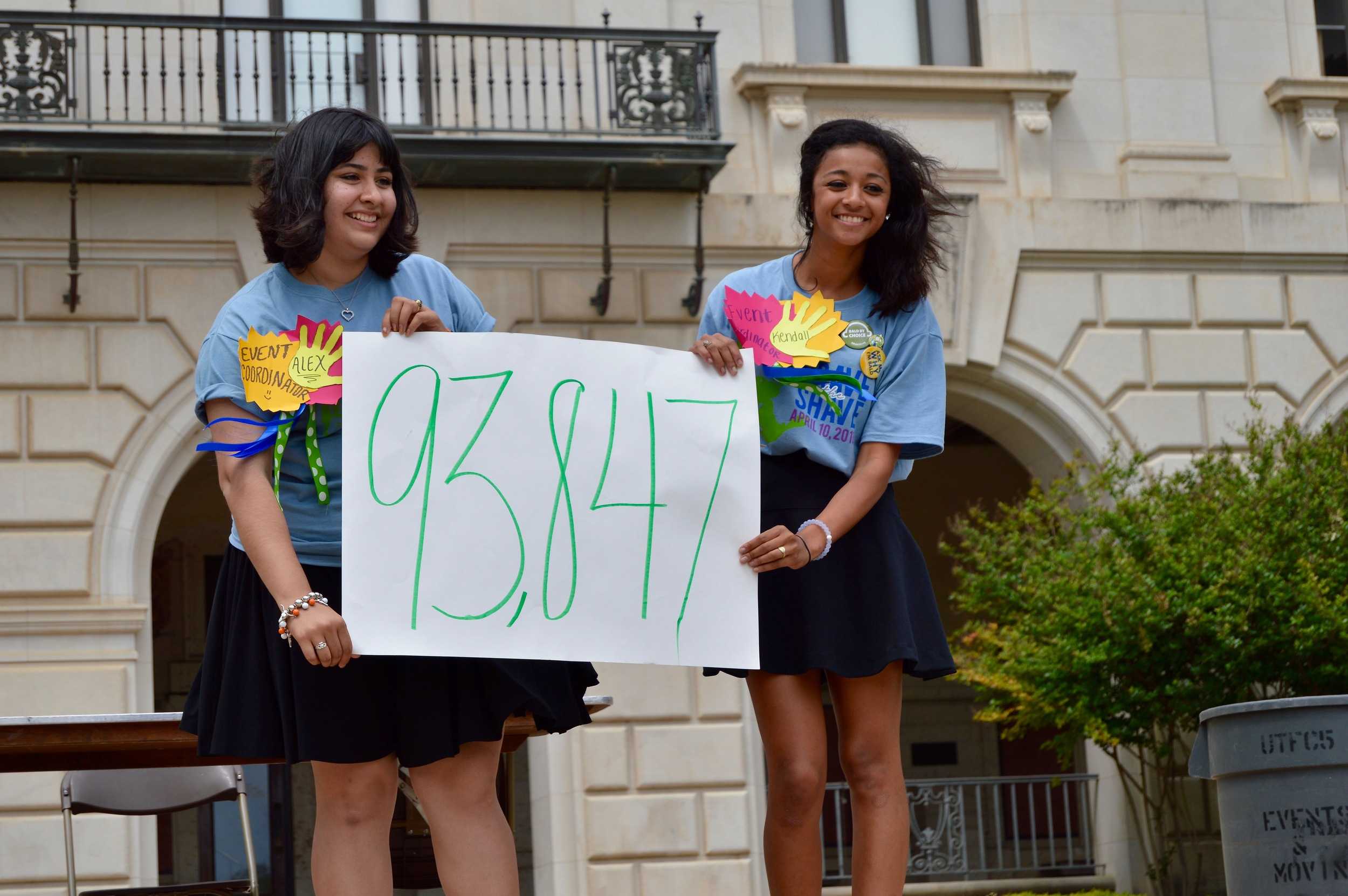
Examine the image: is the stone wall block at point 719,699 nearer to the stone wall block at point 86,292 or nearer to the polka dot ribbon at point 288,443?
the stone wall block at point 86,292

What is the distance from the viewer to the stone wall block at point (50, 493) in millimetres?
10945

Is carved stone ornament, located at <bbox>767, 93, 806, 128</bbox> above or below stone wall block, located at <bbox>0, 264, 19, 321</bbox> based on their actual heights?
above

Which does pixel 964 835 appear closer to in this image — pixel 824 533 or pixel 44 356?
pixel 44 356

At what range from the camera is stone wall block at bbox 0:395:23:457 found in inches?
432

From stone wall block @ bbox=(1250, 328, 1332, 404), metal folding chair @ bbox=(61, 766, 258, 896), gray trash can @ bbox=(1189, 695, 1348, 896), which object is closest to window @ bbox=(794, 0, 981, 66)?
stone wall block @ bbox=(1250, 328, 1332, 404)

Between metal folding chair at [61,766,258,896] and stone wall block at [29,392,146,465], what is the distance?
478 centimetres

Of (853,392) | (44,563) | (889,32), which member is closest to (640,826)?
(44,563)

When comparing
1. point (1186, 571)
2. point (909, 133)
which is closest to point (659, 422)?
point (1186, 571)

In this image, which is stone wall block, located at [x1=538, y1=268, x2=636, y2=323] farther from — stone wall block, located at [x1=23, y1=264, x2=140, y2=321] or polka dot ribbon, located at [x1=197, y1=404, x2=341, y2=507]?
polka dot ribbon, located at [x1=197, y1=404, x2=341, y2=507]

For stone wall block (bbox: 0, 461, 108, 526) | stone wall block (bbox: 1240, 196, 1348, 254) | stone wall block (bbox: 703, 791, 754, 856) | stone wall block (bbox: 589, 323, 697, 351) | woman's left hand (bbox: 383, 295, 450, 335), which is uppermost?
stone wall block (bbox: 1240, 196, 1348, 254)

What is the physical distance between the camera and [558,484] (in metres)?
3.66

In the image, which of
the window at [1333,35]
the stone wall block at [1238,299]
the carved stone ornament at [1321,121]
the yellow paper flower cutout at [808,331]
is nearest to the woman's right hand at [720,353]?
the yellow paper flower cutout at [808,331]

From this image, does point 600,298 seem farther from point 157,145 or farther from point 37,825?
point 37,825

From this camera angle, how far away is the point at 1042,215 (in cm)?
1249
